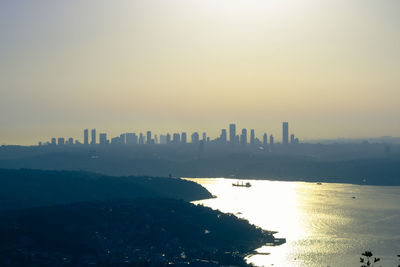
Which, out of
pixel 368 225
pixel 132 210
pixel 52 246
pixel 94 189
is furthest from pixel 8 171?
pixel 368 225

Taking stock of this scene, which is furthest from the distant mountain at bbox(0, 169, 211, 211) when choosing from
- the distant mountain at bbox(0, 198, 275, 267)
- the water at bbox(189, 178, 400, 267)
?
the distant mountain at bbox(0, 198, 275, 267)

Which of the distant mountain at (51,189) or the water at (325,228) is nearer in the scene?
the water at (325,228)

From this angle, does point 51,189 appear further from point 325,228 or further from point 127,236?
point 325,228

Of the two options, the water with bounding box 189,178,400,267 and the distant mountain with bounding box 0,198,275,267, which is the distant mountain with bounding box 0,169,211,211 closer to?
the water with bounding box 189,178,400,267

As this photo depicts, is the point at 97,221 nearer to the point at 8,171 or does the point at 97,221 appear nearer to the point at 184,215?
the point at 184,215

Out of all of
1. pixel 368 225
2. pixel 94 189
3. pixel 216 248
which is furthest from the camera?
pixel 94 189

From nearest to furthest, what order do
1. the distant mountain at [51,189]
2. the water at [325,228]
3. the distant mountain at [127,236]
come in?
the distant mountain at [127,236] → the water at [325,228] → the distant mountain at [51,189]

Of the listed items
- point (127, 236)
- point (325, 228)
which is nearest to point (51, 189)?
point (127, 236)

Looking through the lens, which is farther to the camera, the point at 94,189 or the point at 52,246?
the point at 94,189

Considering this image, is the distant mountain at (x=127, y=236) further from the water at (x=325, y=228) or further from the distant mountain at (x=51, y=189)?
the distant mountain at (x=51, y=189)

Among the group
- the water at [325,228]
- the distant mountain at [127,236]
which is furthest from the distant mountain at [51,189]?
the distant mountain at [127,236]

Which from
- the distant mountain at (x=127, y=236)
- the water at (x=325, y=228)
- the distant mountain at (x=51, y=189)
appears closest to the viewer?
the distant mountain at (x=127, y=236)
